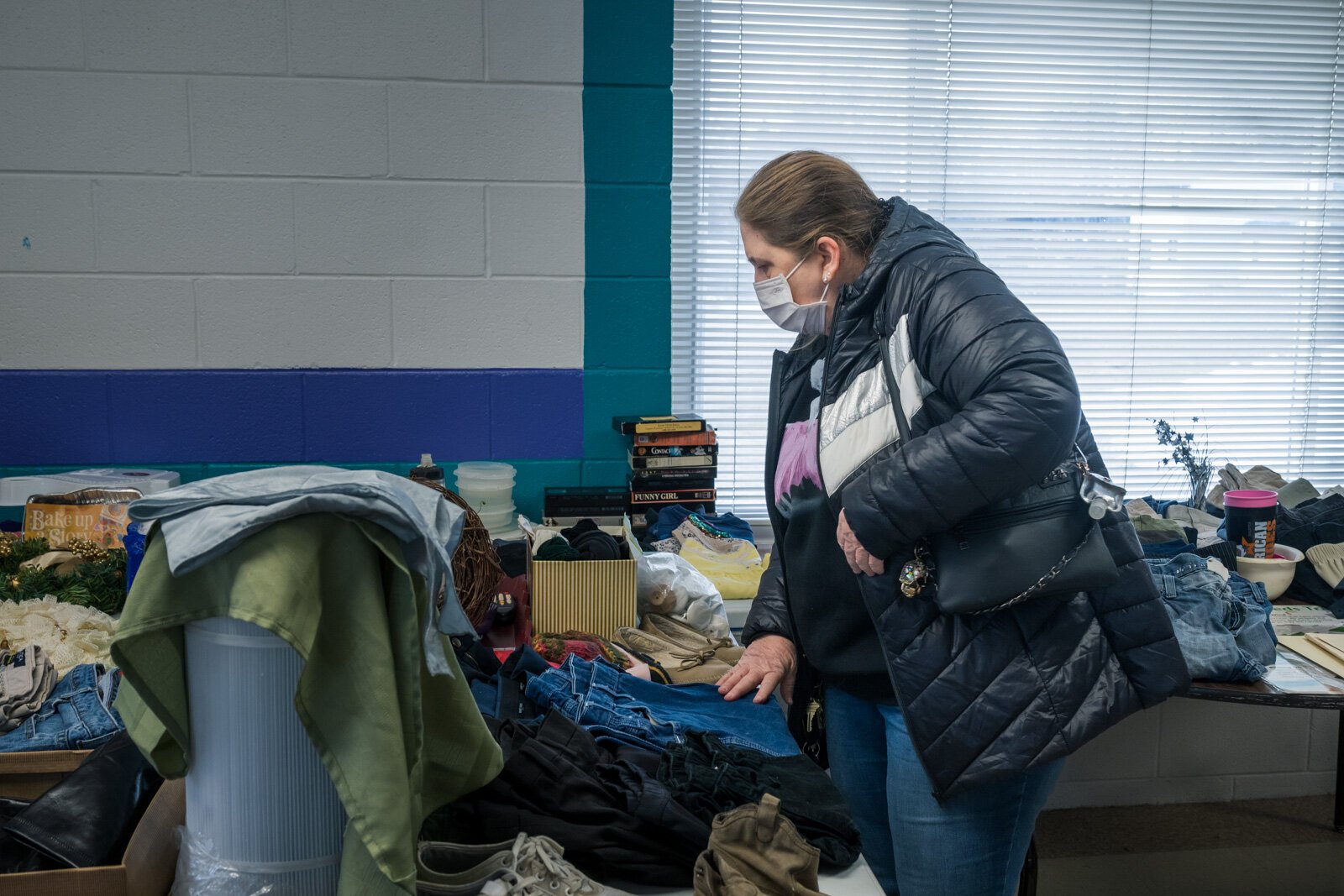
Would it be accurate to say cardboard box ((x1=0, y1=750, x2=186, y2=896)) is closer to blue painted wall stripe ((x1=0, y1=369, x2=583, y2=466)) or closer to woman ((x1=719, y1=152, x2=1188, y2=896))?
woman ((x1=719, y1=152, x2=1188, y2=896))

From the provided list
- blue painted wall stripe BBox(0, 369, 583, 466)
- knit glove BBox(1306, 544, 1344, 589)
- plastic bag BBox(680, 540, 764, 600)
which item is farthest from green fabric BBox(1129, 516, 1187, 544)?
blue painted wall stripe BBox(0, 369, 583, 466)

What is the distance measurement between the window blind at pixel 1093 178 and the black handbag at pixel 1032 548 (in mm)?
1679

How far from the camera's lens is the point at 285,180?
2754 millimetres

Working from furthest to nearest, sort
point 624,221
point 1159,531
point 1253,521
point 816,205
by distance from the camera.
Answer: point 624,221
point 1159,531
point 1253,521
point 816,205

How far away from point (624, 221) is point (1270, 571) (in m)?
1.86

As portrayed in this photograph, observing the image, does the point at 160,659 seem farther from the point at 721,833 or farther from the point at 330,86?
the point at 330,86

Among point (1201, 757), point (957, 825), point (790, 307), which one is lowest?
point (1201, 757)

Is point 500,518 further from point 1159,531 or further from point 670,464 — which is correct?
point 1159,531

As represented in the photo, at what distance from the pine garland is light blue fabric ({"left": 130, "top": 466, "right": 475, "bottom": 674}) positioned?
1117mm

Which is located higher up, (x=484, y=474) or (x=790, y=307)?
(x=790, y=307)

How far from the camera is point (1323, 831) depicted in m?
3.07

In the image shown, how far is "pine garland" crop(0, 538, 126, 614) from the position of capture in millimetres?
2014

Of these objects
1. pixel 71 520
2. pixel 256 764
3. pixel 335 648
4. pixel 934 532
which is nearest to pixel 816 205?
pixel 934 532

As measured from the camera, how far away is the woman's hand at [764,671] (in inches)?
69.3
